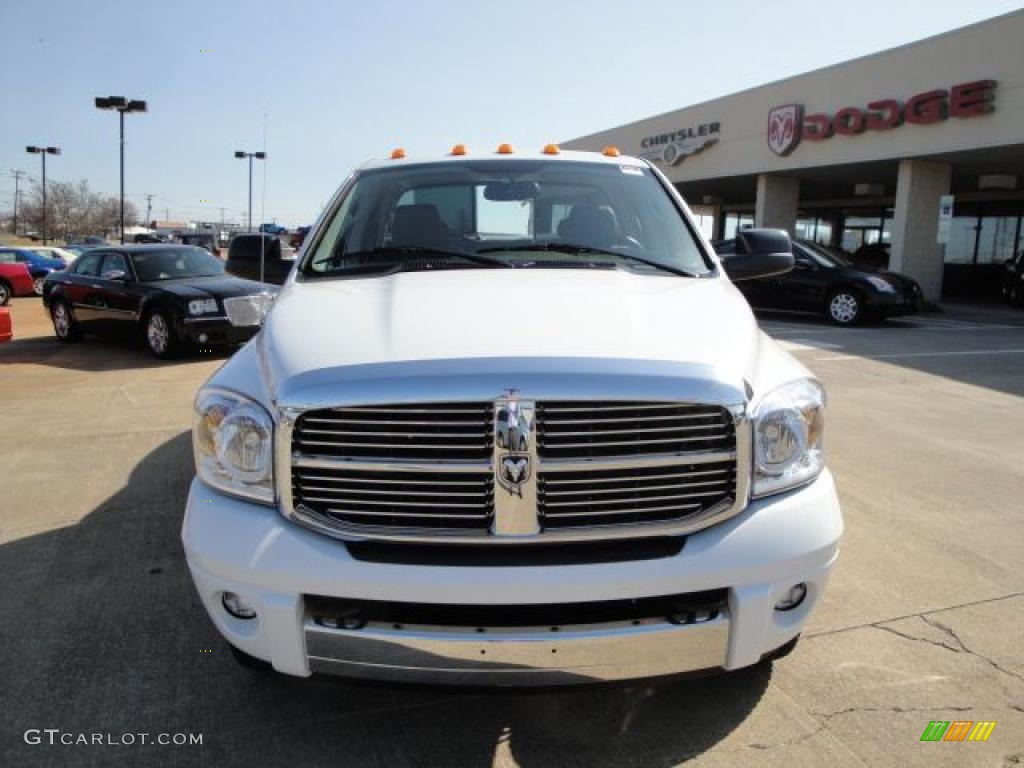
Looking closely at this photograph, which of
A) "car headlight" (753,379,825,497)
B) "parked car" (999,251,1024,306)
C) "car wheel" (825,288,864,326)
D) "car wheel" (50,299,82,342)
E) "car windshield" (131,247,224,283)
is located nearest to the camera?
"car headlight" (753,379,825,497)

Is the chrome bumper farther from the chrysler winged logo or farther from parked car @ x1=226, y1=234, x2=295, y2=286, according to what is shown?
parked car @ x1=226, y1=234, x2=295, y2=286

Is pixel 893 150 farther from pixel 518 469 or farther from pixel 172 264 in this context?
pixel 518 469

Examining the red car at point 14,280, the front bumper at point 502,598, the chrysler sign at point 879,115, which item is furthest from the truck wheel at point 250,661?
the red car at point 14,280

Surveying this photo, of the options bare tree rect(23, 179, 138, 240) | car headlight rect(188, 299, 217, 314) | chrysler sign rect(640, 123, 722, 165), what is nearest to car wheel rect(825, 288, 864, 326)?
car headlight rect(188, 299, 217, 314)

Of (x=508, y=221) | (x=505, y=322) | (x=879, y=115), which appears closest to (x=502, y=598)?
(x=505, y=322)

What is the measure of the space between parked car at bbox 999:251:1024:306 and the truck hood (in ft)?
69.2

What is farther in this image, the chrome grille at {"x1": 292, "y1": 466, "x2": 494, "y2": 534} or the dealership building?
the dealership building

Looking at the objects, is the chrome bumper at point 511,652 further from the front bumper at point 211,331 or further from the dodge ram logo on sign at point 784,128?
the dodge ram logo on sign at point 784,128

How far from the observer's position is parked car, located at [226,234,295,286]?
3994 mm

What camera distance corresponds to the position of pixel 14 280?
22656mm

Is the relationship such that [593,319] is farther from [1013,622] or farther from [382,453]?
[1013,622]

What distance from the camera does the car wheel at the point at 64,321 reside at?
40.3 feet

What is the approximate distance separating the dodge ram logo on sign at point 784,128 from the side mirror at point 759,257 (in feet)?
62.4

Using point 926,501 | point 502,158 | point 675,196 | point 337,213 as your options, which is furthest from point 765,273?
point 337,213
